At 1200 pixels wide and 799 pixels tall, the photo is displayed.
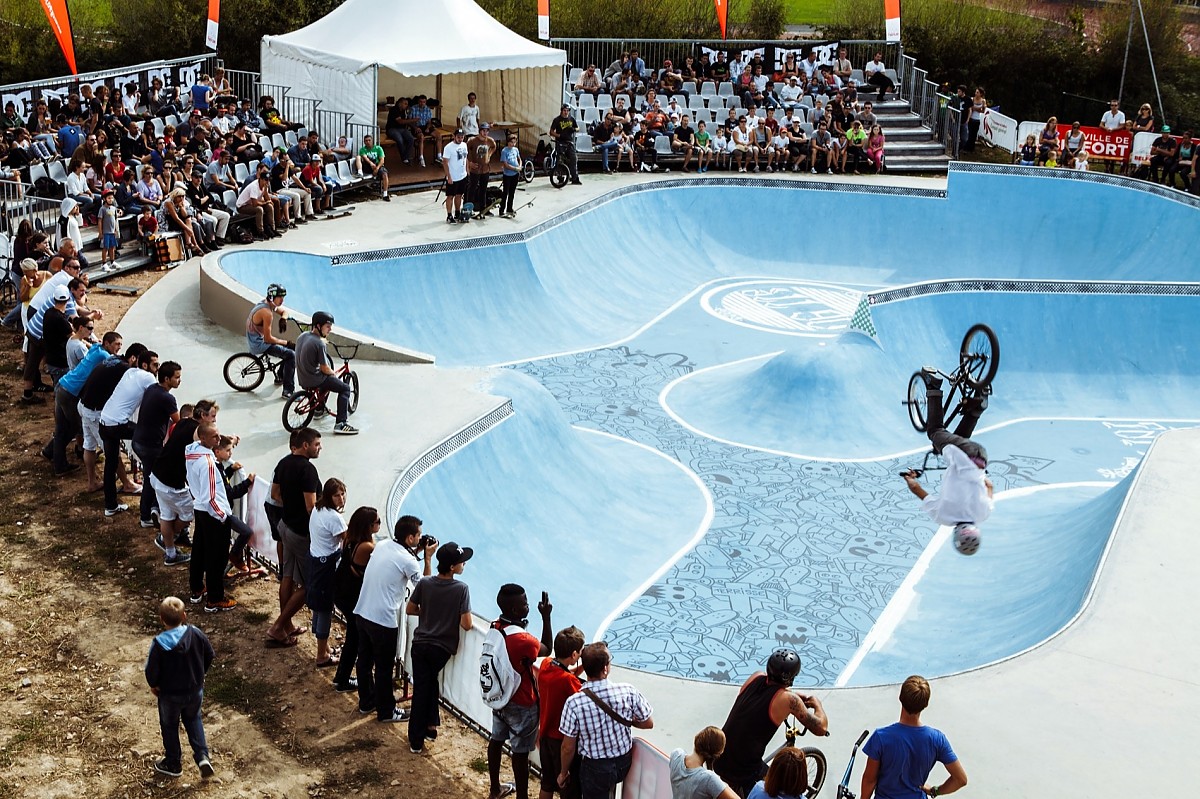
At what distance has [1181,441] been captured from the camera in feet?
43.9

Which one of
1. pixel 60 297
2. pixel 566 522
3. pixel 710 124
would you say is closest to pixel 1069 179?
pixel 710 124

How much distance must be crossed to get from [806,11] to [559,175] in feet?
83.8

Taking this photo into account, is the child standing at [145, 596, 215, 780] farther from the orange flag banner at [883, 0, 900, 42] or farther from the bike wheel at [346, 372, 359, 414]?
the orange flag banner at [883, 0, 900, 42]

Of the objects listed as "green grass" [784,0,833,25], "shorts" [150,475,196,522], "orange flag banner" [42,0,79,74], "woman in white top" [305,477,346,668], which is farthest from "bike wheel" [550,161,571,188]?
"green grass" [784,0,833,25]

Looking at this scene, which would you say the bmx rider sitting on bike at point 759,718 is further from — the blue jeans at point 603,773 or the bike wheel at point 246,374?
the bike wheel at point 246,374

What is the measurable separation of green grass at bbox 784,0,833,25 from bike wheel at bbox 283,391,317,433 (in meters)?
34.8

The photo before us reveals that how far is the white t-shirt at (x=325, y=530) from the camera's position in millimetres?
8328

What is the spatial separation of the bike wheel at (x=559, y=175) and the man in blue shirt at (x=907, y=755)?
1992cm

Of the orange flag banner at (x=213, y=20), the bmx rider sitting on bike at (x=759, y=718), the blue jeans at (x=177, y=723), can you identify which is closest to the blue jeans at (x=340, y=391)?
the blue jeans at (x=177, y=723)

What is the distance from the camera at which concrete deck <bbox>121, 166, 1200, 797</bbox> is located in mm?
7820

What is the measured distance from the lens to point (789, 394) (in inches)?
680

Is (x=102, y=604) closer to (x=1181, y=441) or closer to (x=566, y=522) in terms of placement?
(x=566, y=522)

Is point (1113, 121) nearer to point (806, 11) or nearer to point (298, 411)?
→ point (298, 411)

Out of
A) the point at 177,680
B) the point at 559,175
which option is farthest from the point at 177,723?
the point at 559,175
